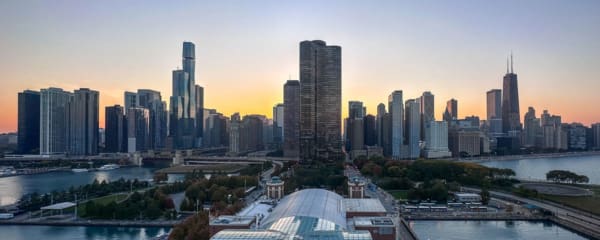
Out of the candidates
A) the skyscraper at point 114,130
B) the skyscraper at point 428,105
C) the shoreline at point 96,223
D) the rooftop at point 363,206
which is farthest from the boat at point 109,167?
the skyscraper at point 428,105

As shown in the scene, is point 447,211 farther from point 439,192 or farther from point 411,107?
point 411,107

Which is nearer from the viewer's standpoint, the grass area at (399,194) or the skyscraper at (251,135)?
the grass area at (399,194)

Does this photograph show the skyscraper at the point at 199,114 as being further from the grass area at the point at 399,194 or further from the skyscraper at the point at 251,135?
the grass area at the point at 399,194

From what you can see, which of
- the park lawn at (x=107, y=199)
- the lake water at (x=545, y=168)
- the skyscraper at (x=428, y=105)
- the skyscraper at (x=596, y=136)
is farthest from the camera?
the skyscraper at (x=596, y=136)

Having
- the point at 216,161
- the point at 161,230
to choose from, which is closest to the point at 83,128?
the point at 216,161

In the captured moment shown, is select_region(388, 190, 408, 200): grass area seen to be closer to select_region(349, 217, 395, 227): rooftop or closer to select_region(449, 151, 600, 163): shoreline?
select_region(349, 217, 395, 227): rooftop

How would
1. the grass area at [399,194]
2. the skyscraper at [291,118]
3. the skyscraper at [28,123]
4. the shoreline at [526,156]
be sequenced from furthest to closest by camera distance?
the skyscraper at [291,118] → the skyscraper at [28,123] → the shoreline at [526,156] → the grass area at [399,194]
